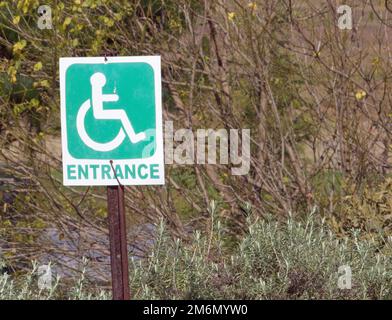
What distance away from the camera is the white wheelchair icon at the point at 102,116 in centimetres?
398

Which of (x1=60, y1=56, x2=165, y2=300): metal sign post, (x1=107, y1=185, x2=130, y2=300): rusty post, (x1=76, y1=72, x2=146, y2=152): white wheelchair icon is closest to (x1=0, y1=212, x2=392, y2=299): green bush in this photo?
(x1=107, y1=185, x2=130, y2=300): rusty post

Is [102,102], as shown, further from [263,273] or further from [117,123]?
[263,273]

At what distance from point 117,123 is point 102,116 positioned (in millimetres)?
71

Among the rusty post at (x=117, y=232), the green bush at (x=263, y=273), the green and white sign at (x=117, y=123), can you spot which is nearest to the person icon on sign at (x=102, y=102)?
the green and white sign at (x=117, y=123)

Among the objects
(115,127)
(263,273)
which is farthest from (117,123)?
(263,273)

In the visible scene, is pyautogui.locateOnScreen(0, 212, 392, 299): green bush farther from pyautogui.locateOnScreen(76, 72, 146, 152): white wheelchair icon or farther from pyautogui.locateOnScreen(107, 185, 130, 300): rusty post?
pyautogui.locateOnScreen(76, 72, 146, 152): white wheelchair icon

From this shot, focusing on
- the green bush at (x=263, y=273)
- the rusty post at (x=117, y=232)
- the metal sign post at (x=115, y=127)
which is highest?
the metal sign post at (x=115, y=127)

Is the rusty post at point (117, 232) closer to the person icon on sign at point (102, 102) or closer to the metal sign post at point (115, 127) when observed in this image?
the metal sign post at point (115, 127)

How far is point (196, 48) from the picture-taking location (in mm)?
7082

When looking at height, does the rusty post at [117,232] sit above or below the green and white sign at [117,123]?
below

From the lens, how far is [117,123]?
3.99 meters

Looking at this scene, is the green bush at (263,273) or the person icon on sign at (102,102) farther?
the green bush at (263,273)
